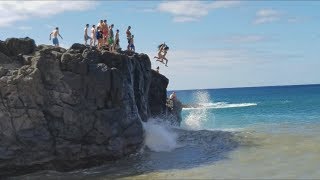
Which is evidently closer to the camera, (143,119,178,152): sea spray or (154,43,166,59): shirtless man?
(143,119,178,152): sea spray

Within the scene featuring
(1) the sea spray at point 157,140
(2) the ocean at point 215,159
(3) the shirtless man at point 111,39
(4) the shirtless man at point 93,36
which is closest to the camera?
(2) the ocean at point 215,159

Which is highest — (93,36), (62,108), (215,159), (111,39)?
(93,36)

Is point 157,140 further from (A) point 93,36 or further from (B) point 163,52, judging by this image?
(B) point 163,52

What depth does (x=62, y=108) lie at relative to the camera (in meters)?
20.9

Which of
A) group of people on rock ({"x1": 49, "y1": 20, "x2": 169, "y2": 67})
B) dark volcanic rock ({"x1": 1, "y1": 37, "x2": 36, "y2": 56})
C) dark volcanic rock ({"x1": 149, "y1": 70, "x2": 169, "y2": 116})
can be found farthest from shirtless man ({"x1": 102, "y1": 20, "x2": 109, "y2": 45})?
dark volcanic rock ({"x1": 149, "y1": 70, "x2": 169, "y2": 116})

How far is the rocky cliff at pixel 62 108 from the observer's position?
788 inches

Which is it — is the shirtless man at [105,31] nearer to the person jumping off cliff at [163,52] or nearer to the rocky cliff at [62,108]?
the rocky cliff at [62,108]

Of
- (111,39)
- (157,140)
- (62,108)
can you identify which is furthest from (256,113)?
(62,108)

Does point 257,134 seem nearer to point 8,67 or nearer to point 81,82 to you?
point 81,82

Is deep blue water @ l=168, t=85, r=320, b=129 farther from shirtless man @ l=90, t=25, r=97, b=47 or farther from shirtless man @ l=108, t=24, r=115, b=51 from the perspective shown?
shirtless man @ l=90, t=25, r=97, b=47

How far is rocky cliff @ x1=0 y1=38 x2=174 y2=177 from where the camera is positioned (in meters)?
20.0

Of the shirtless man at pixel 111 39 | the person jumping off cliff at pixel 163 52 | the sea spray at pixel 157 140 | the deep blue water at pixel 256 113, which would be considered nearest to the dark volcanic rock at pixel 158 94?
the person jumping off cliff at pixel 163 52

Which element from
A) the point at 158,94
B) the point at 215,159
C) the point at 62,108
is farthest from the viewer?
the point at 158,94

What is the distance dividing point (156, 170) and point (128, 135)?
10.1 feet
